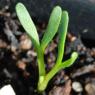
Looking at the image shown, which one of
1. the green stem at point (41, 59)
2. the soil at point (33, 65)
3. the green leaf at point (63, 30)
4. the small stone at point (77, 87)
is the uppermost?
the green leaf at point (63, 30)

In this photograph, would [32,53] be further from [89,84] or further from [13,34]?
[89,84]

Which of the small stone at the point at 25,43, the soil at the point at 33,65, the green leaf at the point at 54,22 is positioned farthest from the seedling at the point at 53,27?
the small stone at the point at 25,43

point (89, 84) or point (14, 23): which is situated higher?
point (14, 23)

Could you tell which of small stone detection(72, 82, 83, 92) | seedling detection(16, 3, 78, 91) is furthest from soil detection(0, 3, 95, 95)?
seedling detection(16, 3, 78, 91)

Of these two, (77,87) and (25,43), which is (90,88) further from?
(25,43)

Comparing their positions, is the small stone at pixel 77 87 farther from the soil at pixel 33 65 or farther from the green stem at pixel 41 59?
the green stem at pixel 41 59

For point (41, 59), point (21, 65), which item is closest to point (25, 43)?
point (21, 65)

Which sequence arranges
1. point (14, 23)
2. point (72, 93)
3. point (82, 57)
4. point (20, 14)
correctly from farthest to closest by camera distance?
point (14, 23) → point (82, 57) → point (72, 93) → point (20, 14)

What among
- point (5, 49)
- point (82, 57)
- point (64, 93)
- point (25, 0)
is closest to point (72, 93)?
point (64, 93)
